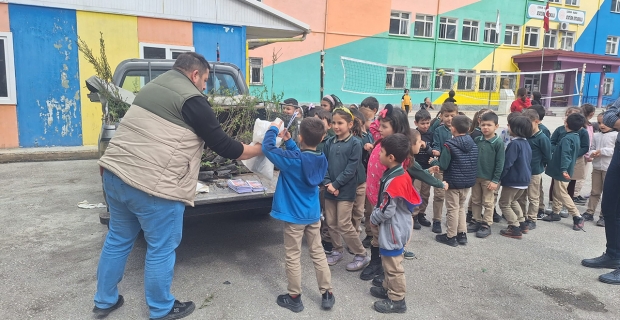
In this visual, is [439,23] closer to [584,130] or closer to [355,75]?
[355,75]

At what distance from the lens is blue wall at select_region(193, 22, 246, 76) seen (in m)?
10.5

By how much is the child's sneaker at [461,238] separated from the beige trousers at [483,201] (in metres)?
0.49

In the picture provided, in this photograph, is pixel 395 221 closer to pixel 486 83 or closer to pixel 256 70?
pixel 256 70

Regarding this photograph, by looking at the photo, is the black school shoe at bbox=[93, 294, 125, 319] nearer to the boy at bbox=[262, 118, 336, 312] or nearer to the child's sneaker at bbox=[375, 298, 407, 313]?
the boy at bbox=[262, 118, 336, 312]

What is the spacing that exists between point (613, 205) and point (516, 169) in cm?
115

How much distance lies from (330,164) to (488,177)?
6.96 ft

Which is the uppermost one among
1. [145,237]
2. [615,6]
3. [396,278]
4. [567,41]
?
[615,6]

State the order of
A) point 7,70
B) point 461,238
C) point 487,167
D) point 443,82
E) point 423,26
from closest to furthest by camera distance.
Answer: point 461,238 → point 487,167 → point 7,70 → point 423,26 → point 443,82

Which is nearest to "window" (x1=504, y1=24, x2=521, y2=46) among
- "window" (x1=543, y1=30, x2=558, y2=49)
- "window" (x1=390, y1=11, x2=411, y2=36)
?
"window" (x1=543, y1=30, x2=558, y2=49)

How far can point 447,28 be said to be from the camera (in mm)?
26406

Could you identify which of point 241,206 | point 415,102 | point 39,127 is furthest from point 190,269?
point 415,102

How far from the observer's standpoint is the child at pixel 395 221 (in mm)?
3215

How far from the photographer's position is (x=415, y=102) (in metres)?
24.9

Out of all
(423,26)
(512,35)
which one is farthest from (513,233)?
(512,35)
